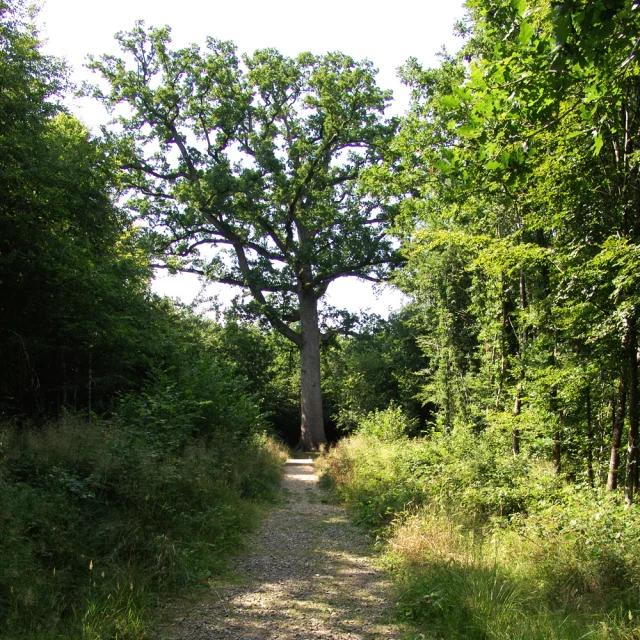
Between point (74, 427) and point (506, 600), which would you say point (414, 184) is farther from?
point (506, 600)

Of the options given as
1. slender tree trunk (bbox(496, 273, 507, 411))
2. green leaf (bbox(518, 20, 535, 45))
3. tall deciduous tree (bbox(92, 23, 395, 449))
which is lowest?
slender tree trunk (bbox(496, 273, 507, 411))

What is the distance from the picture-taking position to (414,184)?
41.1ft

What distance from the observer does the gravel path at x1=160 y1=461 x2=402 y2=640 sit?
436 cm

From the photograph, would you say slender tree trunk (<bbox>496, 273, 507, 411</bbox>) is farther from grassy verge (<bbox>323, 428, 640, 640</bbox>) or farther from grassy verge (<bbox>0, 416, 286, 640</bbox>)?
grassy verge (<bbox>0, 416, 286, 640</bbox>)

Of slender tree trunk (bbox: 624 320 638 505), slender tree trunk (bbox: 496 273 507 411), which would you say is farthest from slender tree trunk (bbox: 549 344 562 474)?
slender tree trunk (bbox: 496 273 507 411)

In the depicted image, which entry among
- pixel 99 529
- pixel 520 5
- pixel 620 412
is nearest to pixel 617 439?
pixel 620 412

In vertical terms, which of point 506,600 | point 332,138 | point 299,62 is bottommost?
point 506,600

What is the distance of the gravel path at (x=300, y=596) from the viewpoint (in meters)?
4.36

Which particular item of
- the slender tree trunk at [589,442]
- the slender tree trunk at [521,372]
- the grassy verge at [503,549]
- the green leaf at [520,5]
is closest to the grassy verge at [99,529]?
the grassy verge at [503,549]

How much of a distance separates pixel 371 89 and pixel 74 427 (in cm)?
2101

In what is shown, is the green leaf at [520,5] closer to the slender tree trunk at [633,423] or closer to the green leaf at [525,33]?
the green leaf at [525,33]

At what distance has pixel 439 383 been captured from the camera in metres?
15.5

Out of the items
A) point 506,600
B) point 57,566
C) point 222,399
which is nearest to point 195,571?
point 57,566

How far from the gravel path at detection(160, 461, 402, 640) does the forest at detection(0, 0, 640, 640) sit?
0.31 meters
